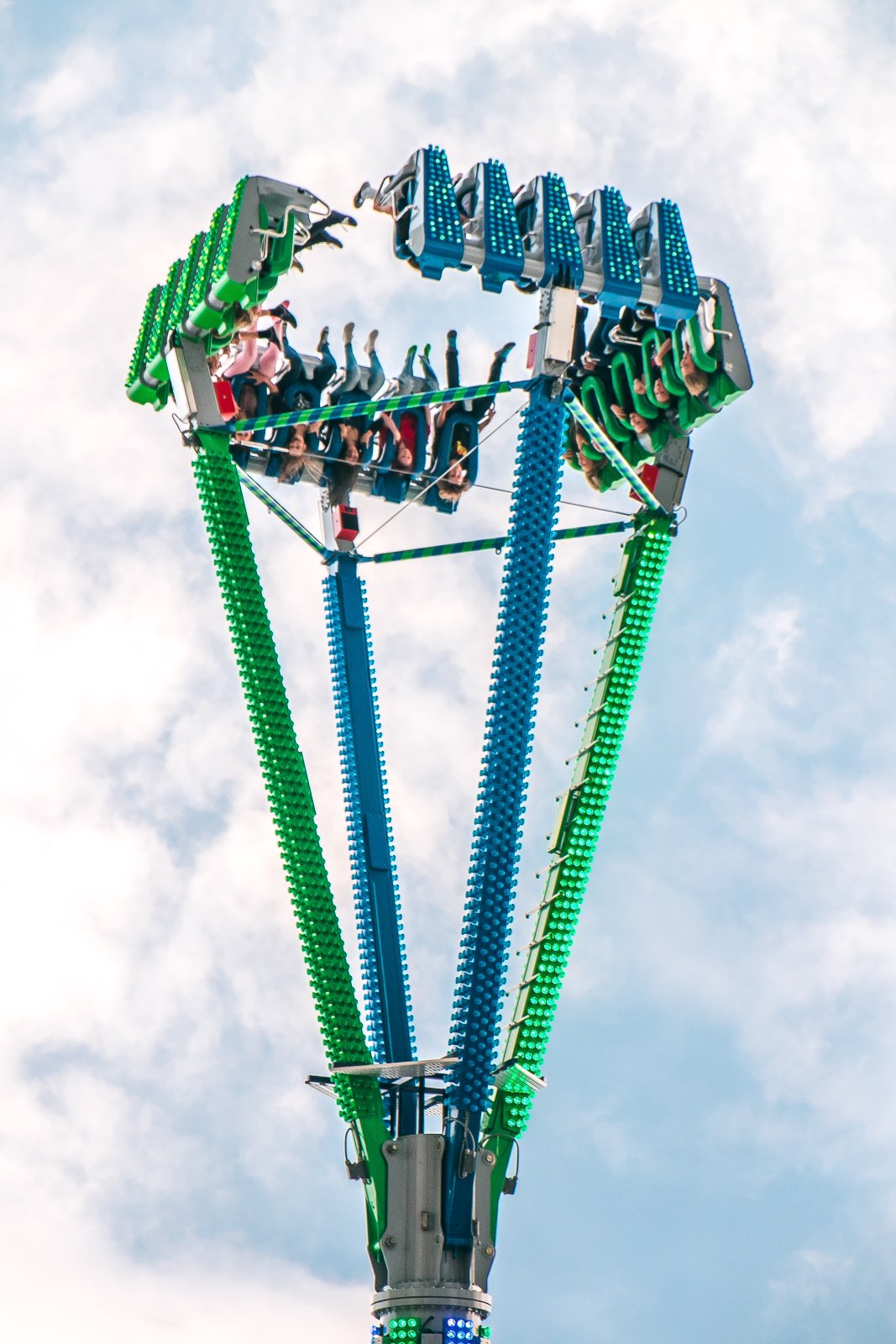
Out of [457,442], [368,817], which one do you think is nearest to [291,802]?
[368,817]

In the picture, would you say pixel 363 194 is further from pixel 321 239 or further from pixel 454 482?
pixel 454 482

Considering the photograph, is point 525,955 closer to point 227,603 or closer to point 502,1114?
point 502,1114

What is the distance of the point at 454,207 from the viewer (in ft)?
110

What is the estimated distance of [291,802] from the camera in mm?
33844

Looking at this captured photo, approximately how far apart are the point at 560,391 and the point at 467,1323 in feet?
39.1

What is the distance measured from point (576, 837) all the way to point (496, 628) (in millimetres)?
3163

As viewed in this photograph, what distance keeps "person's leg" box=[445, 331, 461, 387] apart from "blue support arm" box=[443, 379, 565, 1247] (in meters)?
4.34

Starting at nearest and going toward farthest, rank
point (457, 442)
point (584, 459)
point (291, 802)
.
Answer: point (291, 802)
point (584, 459)
point (457, 442)

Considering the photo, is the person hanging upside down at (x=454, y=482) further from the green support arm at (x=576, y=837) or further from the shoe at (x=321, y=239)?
the shoe at (x=321, y=239)

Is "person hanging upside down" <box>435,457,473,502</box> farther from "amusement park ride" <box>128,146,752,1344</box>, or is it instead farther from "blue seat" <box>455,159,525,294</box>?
"blue seat" <box>455,159,525,294</box>

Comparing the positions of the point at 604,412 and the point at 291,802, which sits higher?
the point at 604,412

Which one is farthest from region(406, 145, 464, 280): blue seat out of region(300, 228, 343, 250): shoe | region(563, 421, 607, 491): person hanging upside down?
region(563, 421, 607, 491): person hanging upside down

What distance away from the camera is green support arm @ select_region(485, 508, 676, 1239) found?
3334 centimetres

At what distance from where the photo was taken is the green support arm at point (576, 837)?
33344mm
